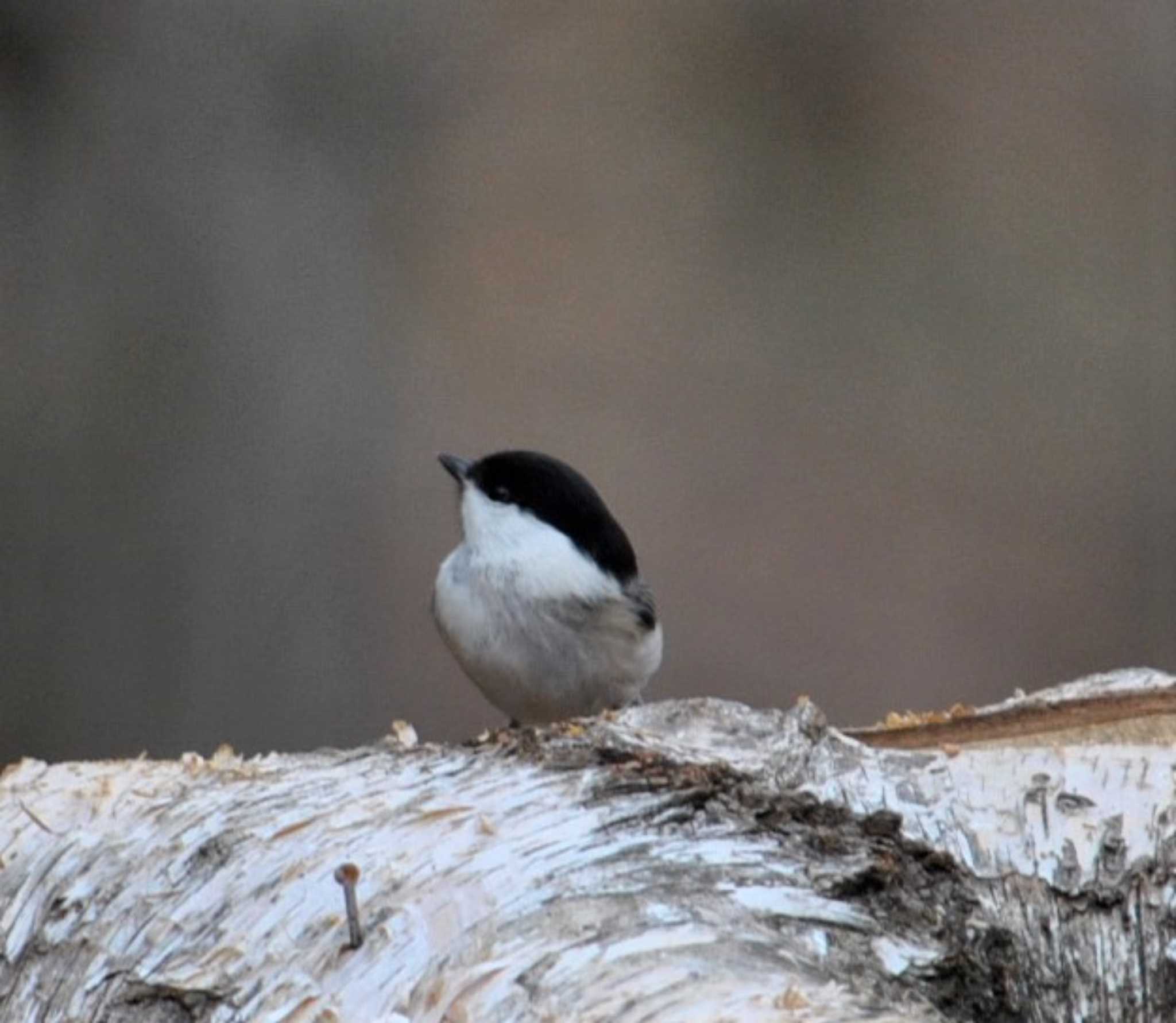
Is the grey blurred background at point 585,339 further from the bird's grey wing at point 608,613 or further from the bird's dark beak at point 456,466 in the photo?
the bird's grey wing at point 608,613

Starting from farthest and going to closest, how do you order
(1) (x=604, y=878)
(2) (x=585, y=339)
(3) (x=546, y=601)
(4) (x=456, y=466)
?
(2) (x=585, y=339), (4) (x=456, y=466), (3) (x=546, y=601), (1) (x=604, y=878)

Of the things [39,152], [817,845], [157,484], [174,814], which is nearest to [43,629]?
[157,484]

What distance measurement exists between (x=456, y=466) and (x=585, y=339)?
2698mm

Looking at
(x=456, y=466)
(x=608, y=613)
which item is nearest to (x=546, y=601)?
(x=608, y=613)

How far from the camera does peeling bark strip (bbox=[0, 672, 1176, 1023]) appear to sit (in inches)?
80.1

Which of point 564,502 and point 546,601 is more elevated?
point 564,502

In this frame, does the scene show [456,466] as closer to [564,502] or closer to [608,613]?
[564,502]

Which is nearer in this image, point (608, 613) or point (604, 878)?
point (604, 878)

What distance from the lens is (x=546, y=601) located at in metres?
3.47

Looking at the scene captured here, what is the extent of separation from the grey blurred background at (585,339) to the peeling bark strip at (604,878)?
247 centimetres

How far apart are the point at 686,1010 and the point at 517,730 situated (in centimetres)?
65

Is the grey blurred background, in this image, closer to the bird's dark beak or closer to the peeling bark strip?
the bird's dark beak

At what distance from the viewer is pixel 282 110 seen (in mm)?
4957

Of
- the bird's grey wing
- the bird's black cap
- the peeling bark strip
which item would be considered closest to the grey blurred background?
the bird's black cap
